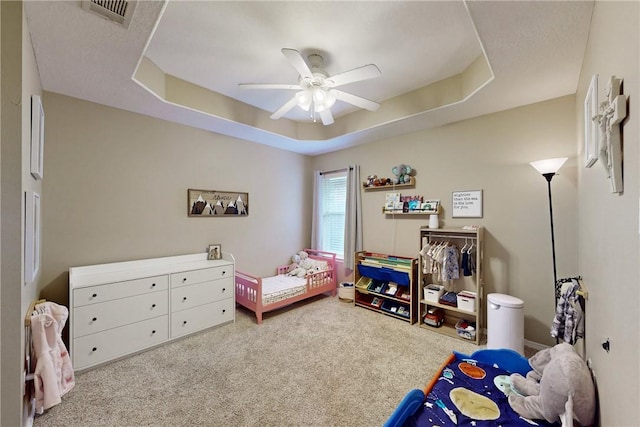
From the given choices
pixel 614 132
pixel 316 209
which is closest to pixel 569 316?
pixel 614 132

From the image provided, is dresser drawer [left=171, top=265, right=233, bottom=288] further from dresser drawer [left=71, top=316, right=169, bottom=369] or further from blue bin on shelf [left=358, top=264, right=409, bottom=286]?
blue bin on shelf [left=358, top=264, right=409, bottom=286]

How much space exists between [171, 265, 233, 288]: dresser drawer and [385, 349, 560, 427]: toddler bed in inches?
97.3

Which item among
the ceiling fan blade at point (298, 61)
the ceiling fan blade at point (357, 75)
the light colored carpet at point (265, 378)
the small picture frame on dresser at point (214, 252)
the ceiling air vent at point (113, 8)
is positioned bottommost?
the light colored carpet at point (265, 378)

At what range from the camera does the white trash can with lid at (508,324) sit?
7.88 feet

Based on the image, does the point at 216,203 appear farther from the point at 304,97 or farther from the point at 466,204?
the point at 466,204

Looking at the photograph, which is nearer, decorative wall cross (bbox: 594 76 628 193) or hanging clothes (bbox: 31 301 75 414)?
decorative wall cross (bbox: 594 76 628 193)

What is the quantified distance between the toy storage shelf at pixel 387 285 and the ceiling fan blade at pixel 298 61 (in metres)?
2.50

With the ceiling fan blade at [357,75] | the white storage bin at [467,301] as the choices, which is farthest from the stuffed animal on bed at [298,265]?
the ceiling fan blade at [357,75]

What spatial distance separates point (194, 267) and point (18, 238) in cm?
160

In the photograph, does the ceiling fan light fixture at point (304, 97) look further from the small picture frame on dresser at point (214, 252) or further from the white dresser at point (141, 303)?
the small picture frame on dresser at point (214, 252)

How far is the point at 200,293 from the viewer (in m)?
2.96

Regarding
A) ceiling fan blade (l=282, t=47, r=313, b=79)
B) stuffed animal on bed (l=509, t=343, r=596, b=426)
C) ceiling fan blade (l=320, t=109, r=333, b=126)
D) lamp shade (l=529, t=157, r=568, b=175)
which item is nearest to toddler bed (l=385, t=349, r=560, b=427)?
stuffed animal on bed (l=509, t=343, r=596, b=426)

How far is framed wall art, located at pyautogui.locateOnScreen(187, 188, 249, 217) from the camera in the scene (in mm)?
3377

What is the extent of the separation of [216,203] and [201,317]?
1485 mm
